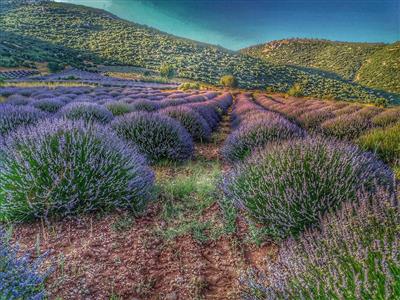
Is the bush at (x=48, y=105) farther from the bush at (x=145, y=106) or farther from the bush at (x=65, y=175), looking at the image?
the bush at (x=65, y=175)

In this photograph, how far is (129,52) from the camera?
2837 inches

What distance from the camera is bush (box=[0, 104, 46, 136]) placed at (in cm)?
630

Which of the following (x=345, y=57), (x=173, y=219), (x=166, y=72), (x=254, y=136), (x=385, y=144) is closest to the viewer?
(x=173, y=219)

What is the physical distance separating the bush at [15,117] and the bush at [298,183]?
16.4 feet

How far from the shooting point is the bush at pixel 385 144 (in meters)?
5.94

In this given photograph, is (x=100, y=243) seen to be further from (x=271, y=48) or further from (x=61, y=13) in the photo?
(x=61, y=13)

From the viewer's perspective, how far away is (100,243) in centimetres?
295

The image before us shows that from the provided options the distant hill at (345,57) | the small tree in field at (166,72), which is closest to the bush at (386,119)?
the distant hill at (345,57)

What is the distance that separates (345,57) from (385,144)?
77.5 m

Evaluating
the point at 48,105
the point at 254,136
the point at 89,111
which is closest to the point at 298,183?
the point at 254,136

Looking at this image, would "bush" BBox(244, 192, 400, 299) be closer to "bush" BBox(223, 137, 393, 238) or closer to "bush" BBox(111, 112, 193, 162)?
"bush" BBox(223, 137, 393, 238)

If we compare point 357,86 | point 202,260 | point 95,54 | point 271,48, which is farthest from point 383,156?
point 271,48

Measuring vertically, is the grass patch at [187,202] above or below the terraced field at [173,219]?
below

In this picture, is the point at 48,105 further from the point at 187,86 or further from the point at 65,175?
the point at 187,86
